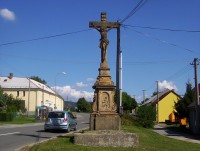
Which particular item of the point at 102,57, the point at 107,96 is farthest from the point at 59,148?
the point at 102,57

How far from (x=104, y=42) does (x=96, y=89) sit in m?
2.21

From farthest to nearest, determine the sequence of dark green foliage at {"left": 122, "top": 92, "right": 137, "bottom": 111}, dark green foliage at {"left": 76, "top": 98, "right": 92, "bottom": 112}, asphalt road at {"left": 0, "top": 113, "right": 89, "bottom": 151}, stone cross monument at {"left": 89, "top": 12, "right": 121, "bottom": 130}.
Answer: dark green foliage at {"left": 76, "top": 98, "right": 92, "bottom": 112}
dark green foliage at {"left": 122, "top": 92, "right": 137, "bottom": 111}
asphalt road at {"left": 0, "top": 113, "right": 89, "bottom": 151}
stone cross monument at {"left": 89, "top": 12, "right": 121, "bottom": 130}

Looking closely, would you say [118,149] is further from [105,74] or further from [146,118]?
[146,118]

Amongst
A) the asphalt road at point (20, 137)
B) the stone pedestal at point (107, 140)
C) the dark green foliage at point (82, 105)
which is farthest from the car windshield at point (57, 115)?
the dark green foliage at point (82, 105)

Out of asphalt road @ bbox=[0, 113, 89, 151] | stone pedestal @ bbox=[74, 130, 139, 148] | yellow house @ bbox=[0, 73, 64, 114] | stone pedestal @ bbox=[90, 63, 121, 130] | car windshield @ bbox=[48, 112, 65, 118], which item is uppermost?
yellow house @ bbox=[0, 73, 64, 114]

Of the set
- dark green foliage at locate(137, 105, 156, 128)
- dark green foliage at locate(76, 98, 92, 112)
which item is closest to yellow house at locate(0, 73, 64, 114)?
dark green foliage at locate(137, 105, 156, 128)

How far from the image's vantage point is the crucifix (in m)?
17.9

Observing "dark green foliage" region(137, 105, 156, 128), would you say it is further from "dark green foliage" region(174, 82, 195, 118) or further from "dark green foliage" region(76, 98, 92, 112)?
"dark green foliage" region(76, 98, 92, 112)

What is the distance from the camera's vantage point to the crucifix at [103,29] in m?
17.9

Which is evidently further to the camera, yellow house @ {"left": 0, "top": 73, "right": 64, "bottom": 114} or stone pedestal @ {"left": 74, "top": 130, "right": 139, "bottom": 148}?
yellow house @ {"left": 0, "top": 73, "right": 64, "bottom": 114}

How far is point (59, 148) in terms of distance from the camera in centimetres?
1403

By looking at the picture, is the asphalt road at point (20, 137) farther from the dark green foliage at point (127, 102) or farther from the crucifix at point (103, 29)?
the dark green foliage at point (127, 102)

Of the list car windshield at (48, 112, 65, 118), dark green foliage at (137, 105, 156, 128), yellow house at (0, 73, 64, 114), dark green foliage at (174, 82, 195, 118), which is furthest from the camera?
yellow house at (0, 73, 64, 114)

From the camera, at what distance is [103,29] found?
1828 centimetres
